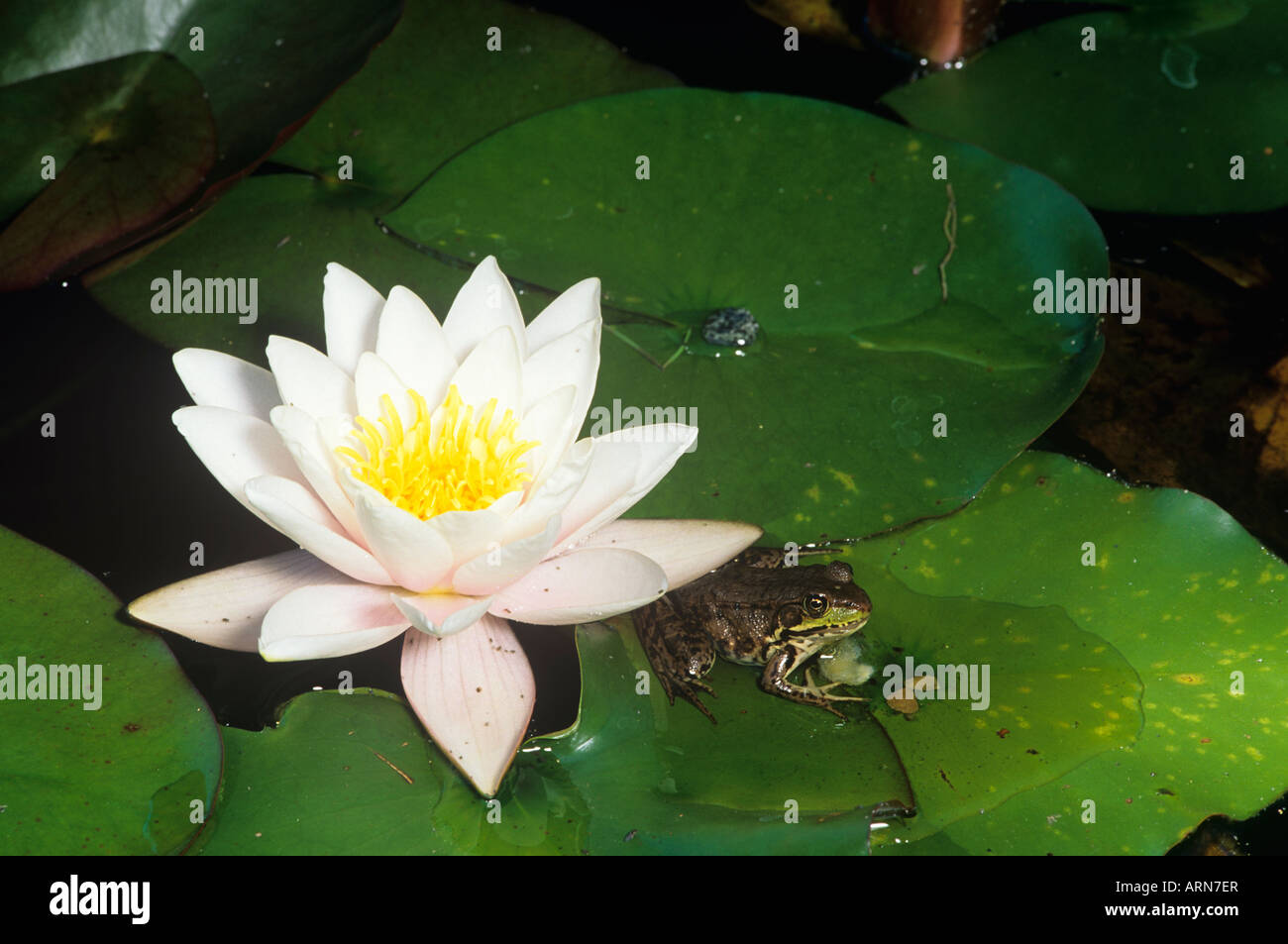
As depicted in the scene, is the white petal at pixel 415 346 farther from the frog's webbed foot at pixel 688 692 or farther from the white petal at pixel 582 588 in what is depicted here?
the frog's webbed foot at pixel 688 692

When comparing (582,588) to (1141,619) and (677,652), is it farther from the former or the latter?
(1141,619)

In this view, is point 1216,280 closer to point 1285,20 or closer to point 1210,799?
point 1285,20

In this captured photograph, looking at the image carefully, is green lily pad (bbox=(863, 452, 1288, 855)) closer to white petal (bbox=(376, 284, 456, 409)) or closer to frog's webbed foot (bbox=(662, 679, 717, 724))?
frog's webbed foot (bbox=(662, 679, 717, 724))

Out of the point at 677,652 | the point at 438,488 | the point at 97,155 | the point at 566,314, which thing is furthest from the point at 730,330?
the point at 97,155

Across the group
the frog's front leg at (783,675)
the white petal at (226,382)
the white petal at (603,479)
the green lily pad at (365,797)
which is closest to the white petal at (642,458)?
the white petal at (603,479)
